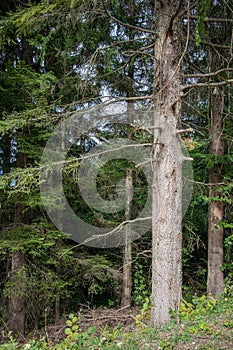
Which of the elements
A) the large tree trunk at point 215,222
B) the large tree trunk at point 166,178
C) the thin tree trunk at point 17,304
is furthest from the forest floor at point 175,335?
the thin tree trunk at point 17,304

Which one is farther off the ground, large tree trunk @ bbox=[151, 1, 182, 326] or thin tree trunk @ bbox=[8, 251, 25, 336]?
large tree trunk @ bbox=[151, 1, 182, 326]

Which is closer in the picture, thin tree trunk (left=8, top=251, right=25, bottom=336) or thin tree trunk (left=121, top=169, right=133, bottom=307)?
thin tree trunk (left=8, top=251, right=25, bottom=336)

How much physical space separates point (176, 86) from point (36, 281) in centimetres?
427

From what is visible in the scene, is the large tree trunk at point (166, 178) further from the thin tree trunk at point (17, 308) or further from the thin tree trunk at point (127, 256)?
the thin tree trunk at point (17, 308)

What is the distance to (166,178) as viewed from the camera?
5062 millimetres

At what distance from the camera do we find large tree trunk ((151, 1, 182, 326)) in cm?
486

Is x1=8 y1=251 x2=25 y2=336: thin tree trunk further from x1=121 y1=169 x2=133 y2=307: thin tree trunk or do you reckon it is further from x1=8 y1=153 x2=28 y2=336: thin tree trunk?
x1=121 y1=169 x2=133 y2=307: thin tree trunk

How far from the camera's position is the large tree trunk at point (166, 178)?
4863mm

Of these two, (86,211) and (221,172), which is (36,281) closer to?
(86,211)

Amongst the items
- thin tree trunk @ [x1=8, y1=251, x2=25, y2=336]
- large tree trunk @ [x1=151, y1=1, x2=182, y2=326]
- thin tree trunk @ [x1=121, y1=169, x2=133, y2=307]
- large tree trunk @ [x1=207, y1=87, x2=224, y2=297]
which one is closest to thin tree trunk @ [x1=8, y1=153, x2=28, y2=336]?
thin tree trunk @ [x1=8, y1=251, x2=25, y2=336]

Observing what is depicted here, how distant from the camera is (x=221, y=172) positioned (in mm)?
7281

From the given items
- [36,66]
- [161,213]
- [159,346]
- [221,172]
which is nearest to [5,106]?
[36,66]

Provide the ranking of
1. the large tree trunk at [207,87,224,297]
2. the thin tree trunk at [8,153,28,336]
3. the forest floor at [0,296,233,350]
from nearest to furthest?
the forest floor at [0,296,233,350] < the thin tree trunk at [8,153,28,336] < the large tree trunk at [207,87,224,297]

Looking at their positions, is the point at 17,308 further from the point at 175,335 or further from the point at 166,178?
the point at 166,178
